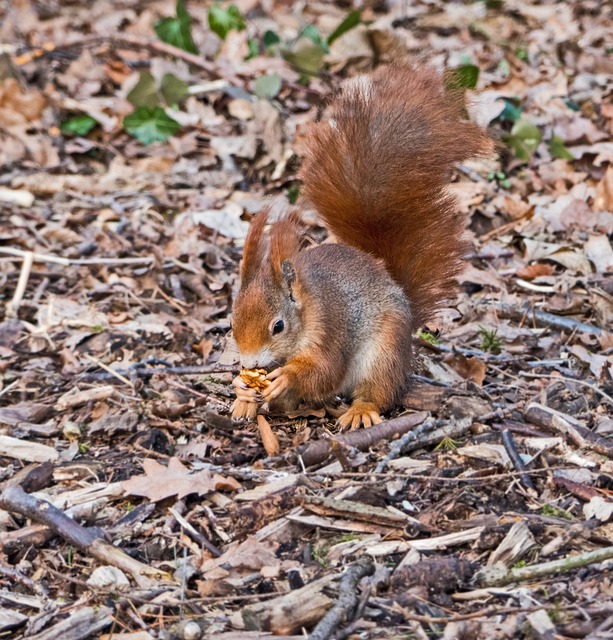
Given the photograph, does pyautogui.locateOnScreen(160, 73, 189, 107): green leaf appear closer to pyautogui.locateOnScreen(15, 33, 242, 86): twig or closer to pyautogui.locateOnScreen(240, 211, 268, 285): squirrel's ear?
pyautogui.locateOnScreen(15, 33, 242, 86): twig

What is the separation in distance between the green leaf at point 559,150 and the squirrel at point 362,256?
1.91 meters

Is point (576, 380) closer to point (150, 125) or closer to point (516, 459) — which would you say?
point (516, 459)

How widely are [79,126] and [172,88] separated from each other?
70cm

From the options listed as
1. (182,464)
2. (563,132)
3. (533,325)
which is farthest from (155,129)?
(182,464)

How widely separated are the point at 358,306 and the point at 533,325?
108cm

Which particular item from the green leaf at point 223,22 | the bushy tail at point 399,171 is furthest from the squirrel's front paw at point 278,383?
the green leaf at point 223,22

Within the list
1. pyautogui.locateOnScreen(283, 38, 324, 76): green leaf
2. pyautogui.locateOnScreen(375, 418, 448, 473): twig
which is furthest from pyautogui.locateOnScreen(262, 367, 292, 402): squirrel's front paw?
pyautogui.locateOnScreen(283, 38, 324, 76): green leaf

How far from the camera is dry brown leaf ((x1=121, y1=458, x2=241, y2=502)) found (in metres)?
2.66

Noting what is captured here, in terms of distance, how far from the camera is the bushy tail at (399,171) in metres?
3.07

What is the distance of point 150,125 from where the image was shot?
5.78m

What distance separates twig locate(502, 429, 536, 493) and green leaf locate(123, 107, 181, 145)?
11.9ft

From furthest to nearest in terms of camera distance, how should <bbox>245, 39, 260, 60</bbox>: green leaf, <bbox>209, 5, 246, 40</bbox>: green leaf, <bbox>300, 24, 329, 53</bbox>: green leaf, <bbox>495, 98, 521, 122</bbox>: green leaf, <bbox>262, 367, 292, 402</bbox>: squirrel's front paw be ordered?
<bbox>209, 5, 246, 40</bbox>: green leaf, <bbox>245, 39, 260, 60</bbox>: green leaf, <bbox>300, 24, 329, 53</bbox>: green leaf, <bbox>495, 98, 521, 122</bbox>: green leaf, <bbox>262, 367, 292, 402</bbox>: squirrel's front paw

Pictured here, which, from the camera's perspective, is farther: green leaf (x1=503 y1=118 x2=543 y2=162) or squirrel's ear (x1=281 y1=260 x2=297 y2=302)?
green leaf (x1=503 y1=118 x2=543 y2=162)

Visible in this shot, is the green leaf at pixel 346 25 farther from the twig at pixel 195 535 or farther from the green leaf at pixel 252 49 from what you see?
the twig at pixel 195 535
